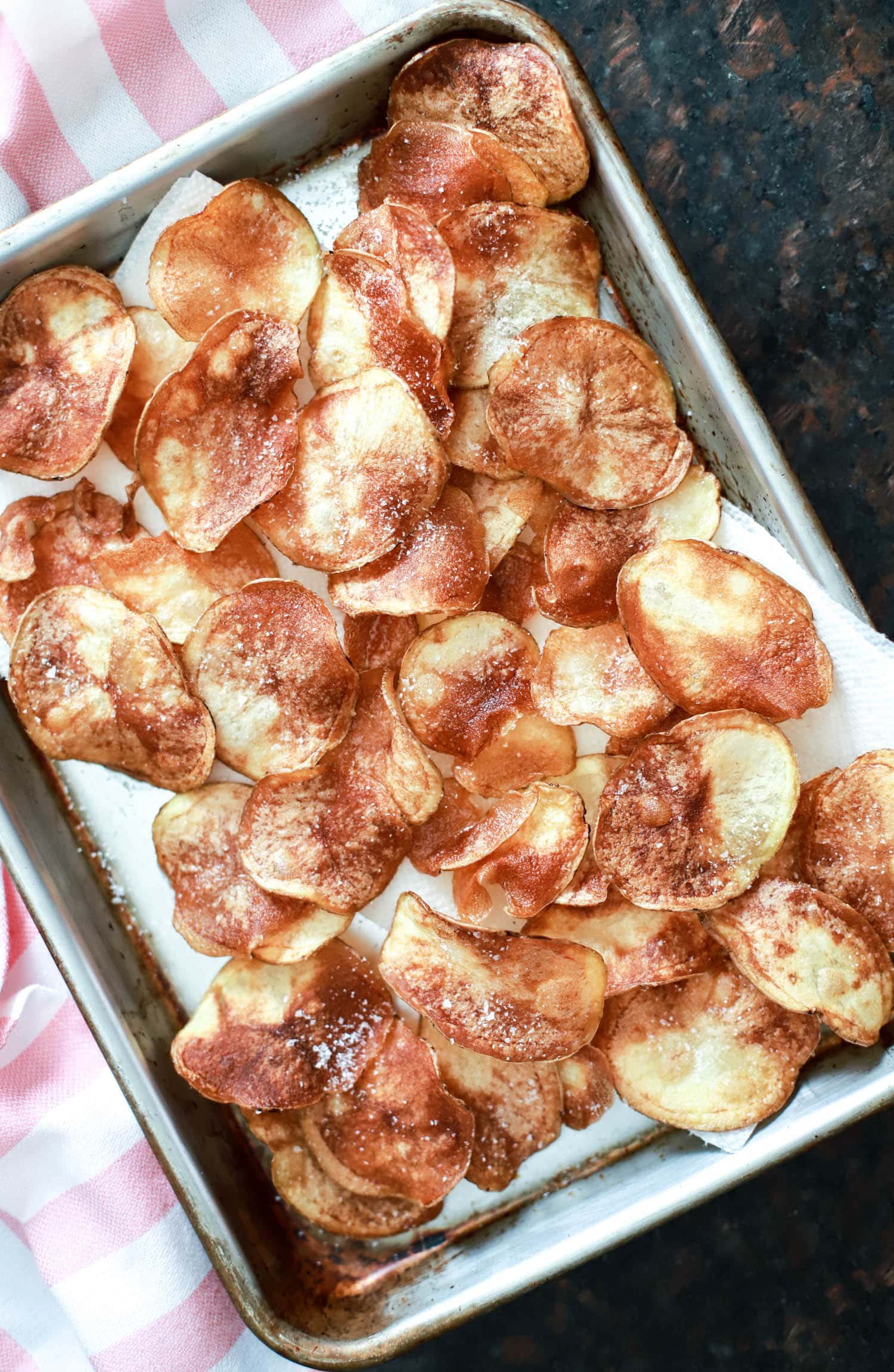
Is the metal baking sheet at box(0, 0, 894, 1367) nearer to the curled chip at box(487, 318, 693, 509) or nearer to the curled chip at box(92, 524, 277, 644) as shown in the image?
the curled chip at box(487, 318, 693, 509)

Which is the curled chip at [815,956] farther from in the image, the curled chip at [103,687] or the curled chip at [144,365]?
the curled chip at [144,365]

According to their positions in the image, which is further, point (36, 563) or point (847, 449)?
point (847, 449)

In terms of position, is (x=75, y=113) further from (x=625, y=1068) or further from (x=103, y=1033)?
(x=625, y=1068)

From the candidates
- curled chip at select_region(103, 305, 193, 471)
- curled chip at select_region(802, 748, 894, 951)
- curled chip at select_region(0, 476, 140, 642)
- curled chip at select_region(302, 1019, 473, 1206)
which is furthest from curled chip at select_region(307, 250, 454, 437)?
curled chip at select_region(302, 1019, 473, 1206)

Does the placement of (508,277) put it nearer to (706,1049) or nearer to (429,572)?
(429,572)

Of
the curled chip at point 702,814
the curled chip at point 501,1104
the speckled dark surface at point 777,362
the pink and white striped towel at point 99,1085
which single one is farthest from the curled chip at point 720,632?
the pink and white striped towel at point 99,1085

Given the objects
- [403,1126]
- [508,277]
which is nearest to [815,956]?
[403,1126]

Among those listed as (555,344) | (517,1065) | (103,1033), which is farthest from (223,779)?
(555,344)
